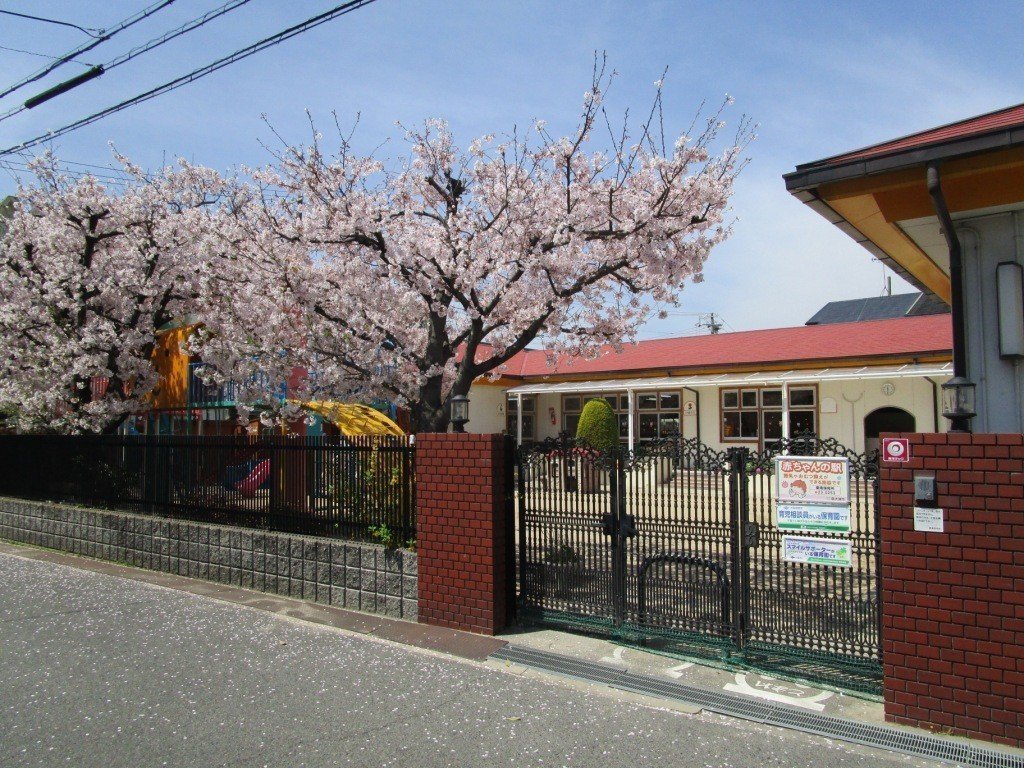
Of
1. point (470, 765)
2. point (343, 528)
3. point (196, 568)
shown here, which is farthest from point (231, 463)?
point (470, 765)

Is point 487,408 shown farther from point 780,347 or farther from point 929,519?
point 929,519

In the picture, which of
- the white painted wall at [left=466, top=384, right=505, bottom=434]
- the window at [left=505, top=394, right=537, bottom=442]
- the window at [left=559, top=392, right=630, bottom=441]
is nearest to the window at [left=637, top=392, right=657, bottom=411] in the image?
the window at [left=559, top=392, right=630, bottom=441]

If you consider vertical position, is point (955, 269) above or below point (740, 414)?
above

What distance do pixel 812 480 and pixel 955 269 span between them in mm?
2218

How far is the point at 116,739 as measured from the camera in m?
4.64

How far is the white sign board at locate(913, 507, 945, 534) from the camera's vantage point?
4672 millimetres

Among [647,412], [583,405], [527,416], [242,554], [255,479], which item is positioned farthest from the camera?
[527,416]

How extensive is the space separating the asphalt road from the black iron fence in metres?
1.43

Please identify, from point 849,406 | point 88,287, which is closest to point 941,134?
point 88,287

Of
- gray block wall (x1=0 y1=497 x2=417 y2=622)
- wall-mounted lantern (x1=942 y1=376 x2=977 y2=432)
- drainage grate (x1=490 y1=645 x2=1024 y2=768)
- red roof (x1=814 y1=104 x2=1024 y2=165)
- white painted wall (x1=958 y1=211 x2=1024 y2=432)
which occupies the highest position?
red roof (x1=814 y1=104 x2=1024 y2=165)

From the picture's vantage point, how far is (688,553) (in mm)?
6008

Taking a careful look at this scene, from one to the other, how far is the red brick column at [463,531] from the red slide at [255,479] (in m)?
2.84

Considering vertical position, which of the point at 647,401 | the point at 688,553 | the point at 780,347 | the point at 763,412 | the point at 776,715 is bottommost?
the point at 776,715

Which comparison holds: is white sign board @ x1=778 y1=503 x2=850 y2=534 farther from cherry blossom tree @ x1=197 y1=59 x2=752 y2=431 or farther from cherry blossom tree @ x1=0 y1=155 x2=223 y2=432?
cherry blossom tree @ x1=0 y1=155 x2=223 y2=432
